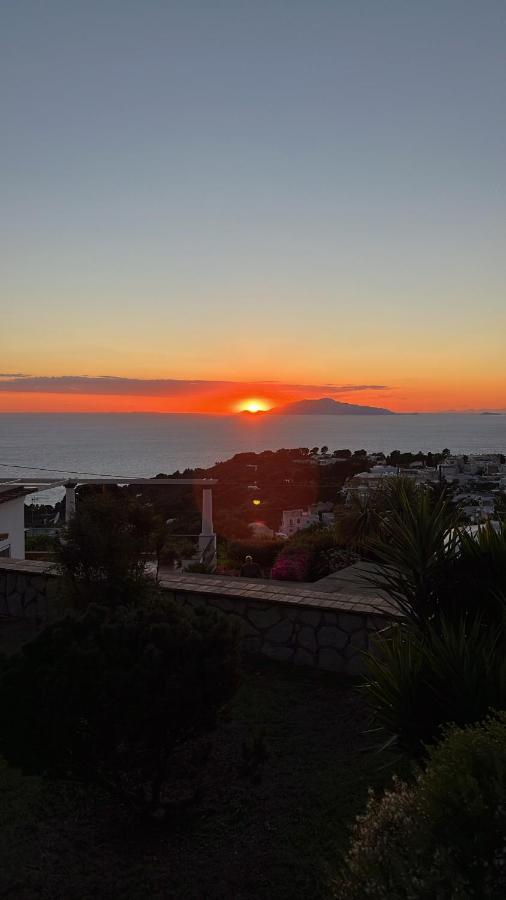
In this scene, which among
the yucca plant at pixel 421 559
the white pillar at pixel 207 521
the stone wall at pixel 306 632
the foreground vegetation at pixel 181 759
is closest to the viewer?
the foreground vegetation at pixel 181 759

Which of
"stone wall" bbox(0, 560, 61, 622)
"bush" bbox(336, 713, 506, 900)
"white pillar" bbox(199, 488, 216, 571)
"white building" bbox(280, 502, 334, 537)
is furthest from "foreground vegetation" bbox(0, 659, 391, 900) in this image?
"white building" bbox(280, 502, 334, 537)

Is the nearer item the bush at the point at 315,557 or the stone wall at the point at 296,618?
the stone wall at the point at 296,618

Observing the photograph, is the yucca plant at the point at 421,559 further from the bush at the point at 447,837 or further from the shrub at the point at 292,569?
the shrub at the point at 292,569

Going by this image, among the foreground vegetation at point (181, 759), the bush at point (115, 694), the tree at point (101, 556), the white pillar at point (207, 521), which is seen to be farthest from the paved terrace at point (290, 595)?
the white pillar at point (207, 521)

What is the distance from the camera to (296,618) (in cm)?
729

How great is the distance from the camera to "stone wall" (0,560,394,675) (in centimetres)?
692

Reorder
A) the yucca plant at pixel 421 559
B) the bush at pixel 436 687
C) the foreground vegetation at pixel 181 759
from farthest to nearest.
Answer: the yucca plant at pixel 421 559 < the bush at pixel 436 687 < the foreground vegetation at pixel 181 759

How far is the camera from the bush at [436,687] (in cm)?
396

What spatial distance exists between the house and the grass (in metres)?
10.2

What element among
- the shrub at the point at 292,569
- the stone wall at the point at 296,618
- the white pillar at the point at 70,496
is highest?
the white pillar at the point at 70,496

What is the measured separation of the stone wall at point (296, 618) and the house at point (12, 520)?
249 inches

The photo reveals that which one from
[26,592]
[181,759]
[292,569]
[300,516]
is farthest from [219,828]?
[300,516]

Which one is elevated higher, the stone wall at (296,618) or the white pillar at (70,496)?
the white pillar at (70,496)

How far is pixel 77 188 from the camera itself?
12219 mm
